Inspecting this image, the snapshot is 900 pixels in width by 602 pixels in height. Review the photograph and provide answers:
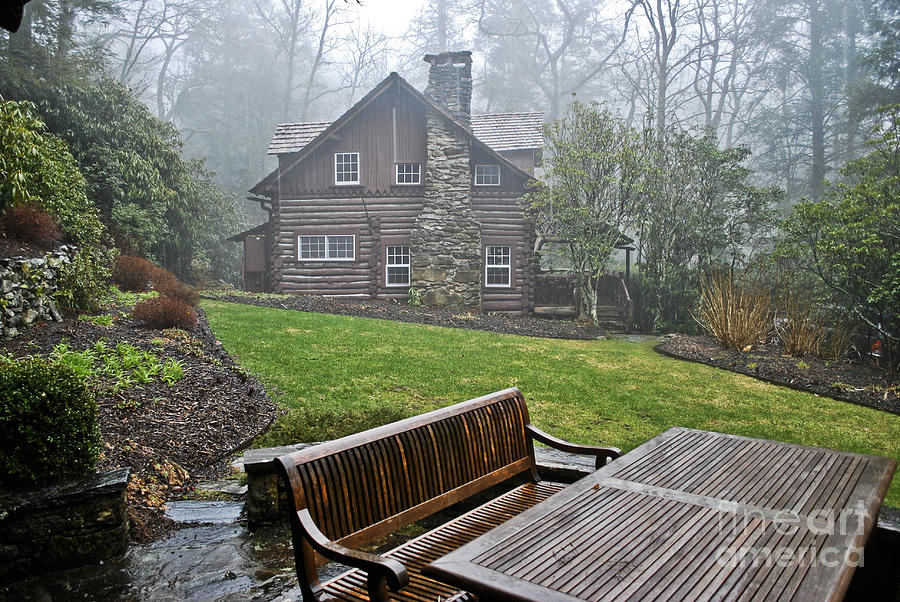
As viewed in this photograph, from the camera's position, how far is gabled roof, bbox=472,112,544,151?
73.4 ft

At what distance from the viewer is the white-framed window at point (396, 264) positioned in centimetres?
2045

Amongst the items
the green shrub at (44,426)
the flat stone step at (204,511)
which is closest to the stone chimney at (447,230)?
the flat stone step at (204,511)

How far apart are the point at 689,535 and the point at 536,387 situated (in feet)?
21.5

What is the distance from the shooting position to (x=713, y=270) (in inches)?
662

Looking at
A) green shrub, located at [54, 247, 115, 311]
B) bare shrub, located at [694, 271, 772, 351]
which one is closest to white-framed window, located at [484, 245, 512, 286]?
bare shrub, located at [694, 271, 772, 351]

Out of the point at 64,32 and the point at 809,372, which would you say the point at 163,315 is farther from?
the point at 64,32

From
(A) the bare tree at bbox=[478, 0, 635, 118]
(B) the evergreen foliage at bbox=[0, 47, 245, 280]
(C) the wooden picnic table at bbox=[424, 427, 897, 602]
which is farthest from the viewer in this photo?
(A) the bare tree at bbox=[478, 0, 635, 118]

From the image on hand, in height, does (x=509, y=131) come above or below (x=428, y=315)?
above

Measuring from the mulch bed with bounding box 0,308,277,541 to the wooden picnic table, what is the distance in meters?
2.77

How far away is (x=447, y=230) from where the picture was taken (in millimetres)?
19375

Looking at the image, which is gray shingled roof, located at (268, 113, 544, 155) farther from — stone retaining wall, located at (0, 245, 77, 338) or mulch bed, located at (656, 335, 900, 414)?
stone retaining wall, located at (0, 245, 77, 338)

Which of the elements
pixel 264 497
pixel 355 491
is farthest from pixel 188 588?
pixel 355 491

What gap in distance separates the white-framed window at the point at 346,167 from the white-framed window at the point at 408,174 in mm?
1501

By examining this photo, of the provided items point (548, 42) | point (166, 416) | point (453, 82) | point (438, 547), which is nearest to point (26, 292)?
point (166, 416)
